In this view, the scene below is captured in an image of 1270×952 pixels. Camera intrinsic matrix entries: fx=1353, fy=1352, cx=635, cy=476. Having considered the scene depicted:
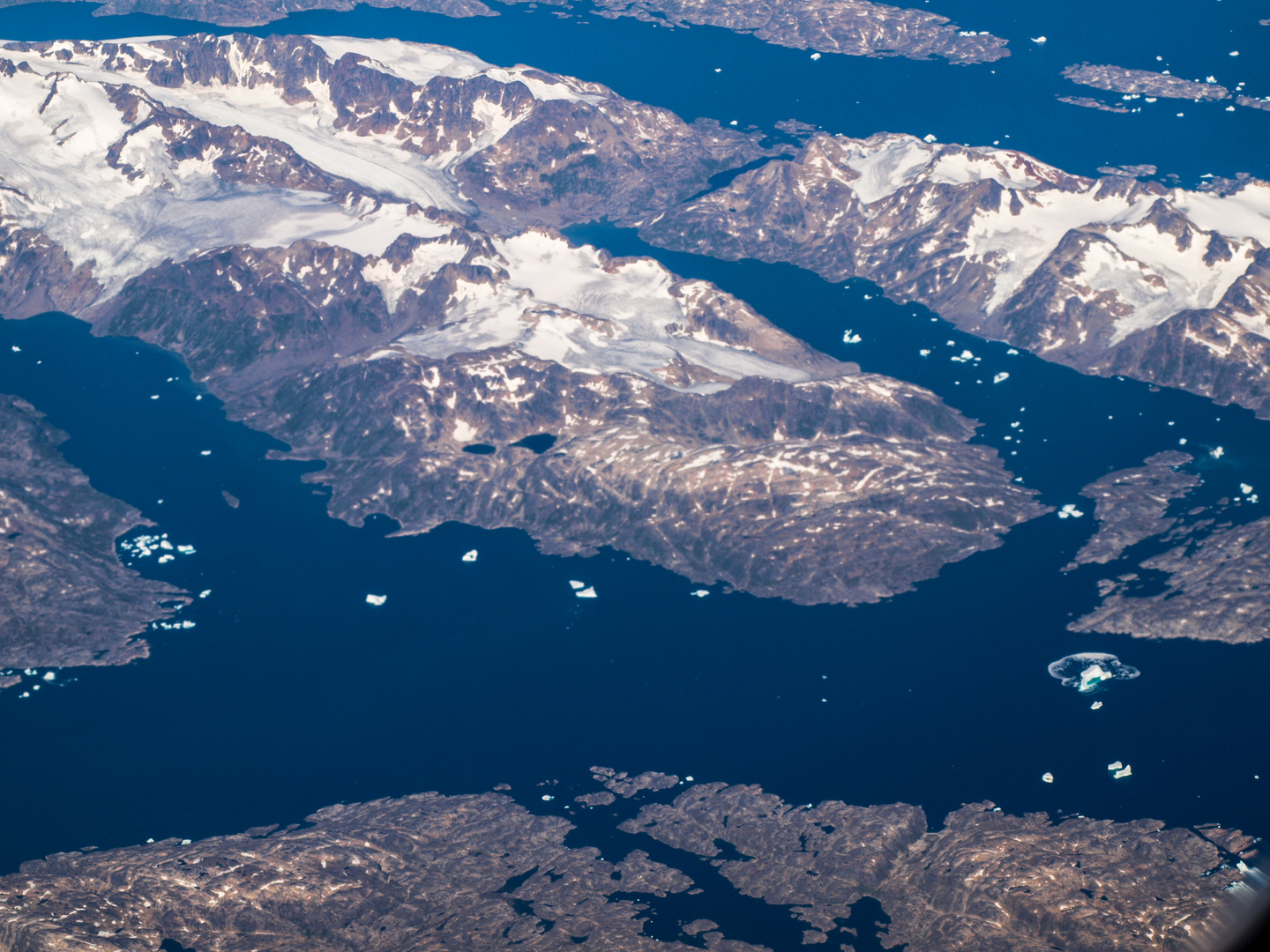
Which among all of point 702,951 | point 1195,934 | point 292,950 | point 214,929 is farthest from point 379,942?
point 1195,934

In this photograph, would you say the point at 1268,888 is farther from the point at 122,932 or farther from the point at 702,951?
the point at 122,932

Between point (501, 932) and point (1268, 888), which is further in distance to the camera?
point (501, 932)

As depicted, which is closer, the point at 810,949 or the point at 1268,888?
the point at 1268,888

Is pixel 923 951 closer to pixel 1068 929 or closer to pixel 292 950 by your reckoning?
pixel 1068 929

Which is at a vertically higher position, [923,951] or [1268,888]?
→ [1268,888]

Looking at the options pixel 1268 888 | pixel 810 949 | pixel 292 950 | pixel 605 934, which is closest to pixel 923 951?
pixel 810 949

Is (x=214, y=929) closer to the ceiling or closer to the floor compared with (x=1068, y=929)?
closer to the floor

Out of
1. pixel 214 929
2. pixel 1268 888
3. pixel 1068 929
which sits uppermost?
pixel 1268 888

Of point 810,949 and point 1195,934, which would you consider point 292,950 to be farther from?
point 1195,934
